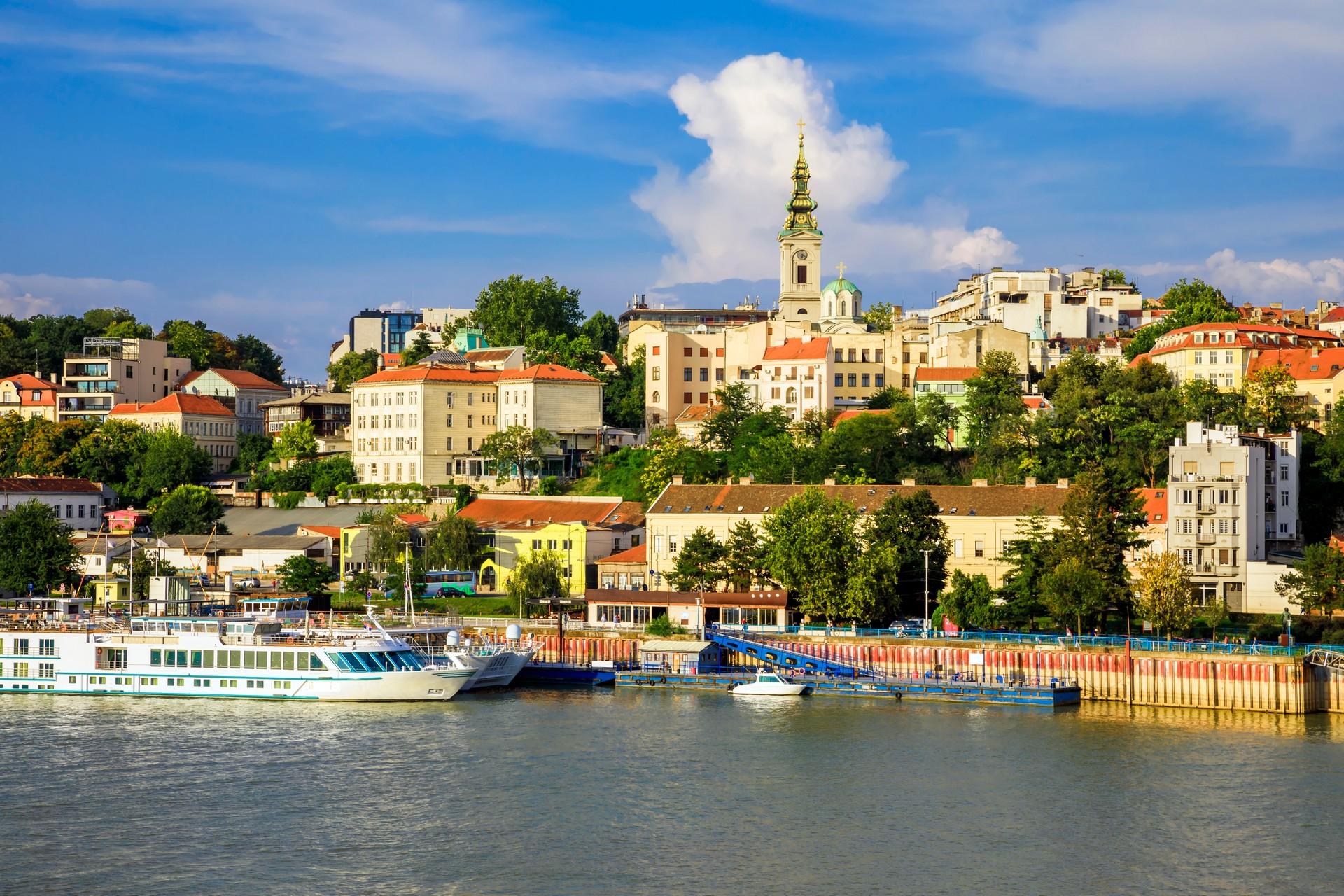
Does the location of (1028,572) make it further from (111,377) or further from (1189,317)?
(111,377)

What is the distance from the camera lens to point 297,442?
104625mm

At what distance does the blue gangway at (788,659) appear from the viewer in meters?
58.8

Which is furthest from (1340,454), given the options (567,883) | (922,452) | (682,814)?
(567,883)

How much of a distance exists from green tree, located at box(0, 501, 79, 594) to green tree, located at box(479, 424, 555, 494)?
24.4 m

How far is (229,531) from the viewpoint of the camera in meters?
90.9

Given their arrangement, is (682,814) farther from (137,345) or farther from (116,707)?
(137,345)

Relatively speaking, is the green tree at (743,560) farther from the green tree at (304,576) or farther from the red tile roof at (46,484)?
the red tile roof at (46,484)

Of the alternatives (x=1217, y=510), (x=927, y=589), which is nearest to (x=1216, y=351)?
(x=1217, y=510)

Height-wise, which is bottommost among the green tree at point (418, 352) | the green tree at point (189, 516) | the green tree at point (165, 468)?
the green tree at point (189, 516)

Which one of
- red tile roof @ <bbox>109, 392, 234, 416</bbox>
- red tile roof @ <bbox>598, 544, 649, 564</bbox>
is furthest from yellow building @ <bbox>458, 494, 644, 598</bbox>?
red tile roof @ <bbox>109, 392, 234, 416</bbox>

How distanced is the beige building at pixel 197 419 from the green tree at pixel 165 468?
173 inches

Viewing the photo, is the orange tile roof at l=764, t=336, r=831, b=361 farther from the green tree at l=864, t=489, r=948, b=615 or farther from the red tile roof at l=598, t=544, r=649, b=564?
the green tree at l=864, t=489, r=948, b=615

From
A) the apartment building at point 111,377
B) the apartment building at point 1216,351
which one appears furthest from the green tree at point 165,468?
the apartment building at point 1216,351

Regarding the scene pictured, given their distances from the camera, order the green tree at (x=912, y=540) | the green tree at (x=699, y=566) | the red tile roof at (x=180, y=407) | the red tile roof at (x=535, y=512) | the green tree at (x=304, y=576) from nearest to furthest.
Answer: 1. the green tree at (x=912, y=540)
2. the green tree at (x=699, y=566)
3. the green tree at (x=304, y=576)
4. the red tile roof at (x=535, y=512)
5. the red tile roof at (x=180, y=407)
